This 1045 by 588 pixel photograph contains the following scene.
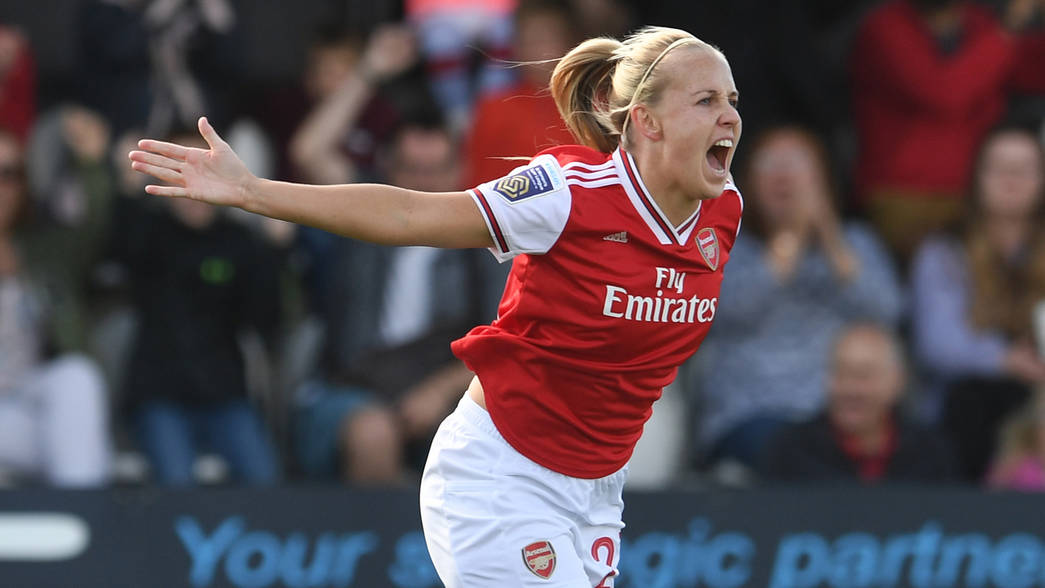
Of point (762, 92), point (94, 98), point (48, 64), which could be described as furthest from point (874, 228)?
point (48, 64)

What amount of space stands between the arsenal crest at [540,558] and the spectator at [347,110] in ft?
12.3

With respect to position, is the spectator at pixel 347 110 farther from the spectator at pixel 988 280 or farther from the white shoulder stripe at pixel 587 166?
the white shoulder stripe at pixel 587 166

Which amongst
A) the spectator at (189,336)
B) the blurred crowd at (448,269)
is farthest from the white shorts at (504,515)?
the spectator at (189,336)

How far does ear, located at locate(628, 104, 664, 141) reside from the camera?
3771 millimetres

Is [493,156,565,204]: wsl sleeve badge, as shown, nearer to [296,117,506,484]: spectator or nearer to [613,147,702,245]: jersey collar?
[613,147,702,245]: jersey collar

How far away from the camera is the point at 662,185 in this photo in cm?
377

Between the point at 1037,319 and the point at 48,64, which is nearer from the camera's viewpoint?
the point at 1037,319

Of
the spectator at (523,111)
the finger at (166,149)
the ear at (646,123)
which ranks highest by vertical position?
the spectator at (523,111)

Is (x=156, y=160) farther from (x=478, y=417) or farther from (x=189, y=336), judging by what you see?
(x=189, y=336)

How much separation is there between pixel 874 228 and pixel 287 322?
2.72m

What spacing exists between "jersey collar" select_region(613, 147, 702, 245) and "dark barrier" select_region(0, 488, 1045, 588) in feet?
8.26

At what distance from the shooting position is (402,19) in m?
8.73

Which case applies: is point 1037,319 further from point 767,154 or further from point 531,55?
point 531,55

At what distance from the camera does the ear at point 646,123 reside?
377cm
